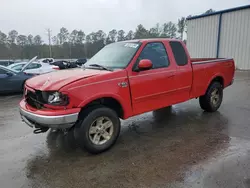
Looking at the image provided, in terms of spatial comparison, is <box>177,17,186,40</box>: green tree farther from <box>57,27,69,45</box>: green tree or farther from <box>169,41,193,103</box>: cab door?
<box>169,41,193,103</box>: cab door

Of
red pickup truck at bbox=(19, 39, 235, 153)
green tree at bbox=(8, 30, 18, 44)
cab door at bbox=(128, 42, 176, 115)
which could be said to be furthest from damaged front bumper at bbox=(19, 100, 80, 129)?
green tree at bbox=(8, 30, 18, 44)

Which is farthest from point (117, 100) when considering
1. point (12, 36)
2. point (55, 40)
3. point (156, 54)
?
point (55, 40)

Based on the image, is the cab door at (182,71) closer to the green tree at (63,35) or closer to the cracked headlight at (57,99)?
the cracked headlight at (57,99)

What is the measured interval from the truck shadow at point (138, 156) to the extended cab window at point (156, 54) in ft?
4.88

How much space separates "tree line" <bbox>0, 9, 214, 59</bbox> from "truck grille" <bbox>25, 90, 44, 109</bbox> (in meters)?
48.5

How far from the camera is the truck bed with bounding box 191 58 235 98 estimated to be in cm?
521

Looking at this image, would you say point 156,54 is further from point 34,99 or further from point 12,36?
point 12,36

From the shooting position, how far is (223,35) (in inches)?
686

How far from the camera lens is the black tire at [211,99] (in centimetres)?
571

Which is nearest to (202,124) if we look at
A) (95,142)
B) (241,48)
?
(95,142)

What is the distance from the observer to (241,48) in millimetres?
16312

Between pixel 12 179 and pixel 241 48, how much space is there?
17.6 m

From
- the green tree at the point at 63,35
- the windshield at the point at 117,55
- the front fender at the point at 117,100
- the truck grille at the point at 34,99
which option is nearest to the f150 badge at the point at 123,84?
the front fender at the point at 117,100

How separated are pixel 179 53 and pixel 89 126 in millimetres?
2756
